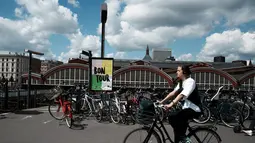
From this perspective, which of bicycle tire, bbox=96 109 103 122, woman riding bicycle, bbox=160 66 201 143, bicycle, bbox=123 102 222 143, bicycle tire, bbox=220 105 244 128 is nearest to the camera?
woman riding bicycle, bbox=160 66 201 143

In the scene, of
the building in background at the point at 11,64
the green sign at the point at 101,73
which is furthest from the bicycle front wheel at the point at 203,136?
the building in background at the point at 11,64

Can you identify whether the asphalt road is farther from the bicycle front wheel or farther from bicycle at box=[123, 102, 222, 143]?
the bicycle front wheel

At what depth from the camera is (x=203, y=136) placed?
4.39 m

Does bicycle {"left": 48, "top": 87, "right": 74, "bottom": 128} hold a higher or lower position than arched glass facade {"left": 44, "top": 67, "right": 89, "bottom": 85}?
lower

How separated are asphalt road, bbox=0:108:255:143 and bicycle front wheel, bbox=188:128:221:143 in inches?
89.9

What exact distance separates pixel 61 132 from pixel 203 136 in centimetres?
406

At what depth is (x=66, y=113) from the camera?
26.3 feet

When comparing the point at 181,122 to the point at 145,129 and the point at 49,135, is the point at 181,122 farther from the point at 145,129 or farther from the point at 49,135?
the point at 49,135

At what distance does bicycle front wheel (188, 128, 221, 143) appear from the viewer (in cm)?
434

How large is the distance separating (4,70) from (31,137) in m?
124

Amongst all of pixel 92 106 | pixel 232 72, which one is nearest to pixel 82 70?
pixel 232 72

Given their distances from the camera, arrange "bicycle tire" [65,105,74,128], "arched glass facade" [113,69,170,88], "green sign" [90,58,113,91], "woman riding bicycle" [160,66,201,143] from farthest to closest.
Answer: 1. "arched glass facade" [113,69,170,88]
2. "green sign" [90,58,113,91]
3. "bicycle tire" [65,105,74,128]
4. "woman riding bicycle" [160,66,201,143]

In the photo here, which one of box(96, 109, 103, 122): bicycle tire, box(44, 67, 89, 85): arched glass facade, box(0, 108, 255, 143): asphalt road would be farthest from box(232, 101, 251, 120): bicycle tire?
box(44, 67, 89, 85): arched glass facade

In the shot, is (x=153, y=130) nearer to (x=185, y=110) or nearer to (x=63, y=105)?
(x=185, y=110)
